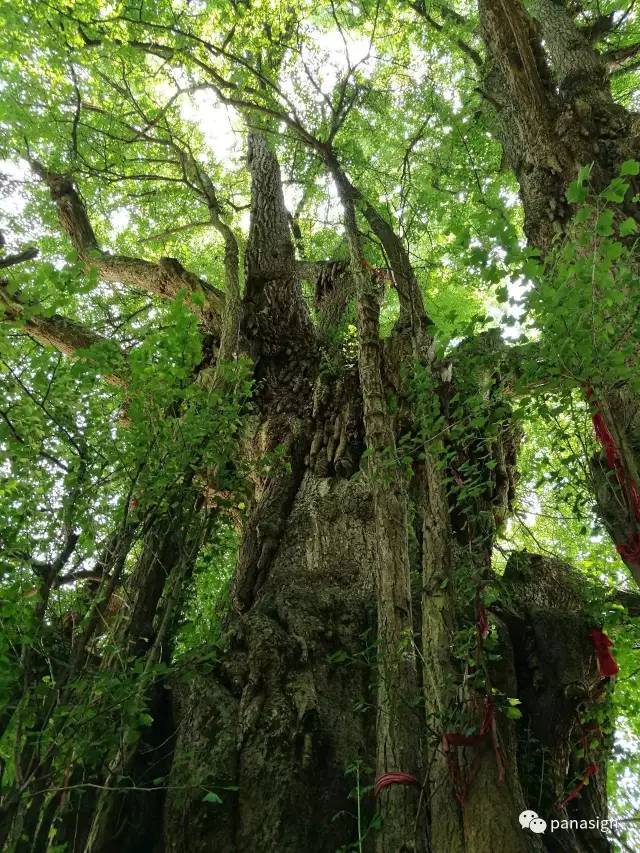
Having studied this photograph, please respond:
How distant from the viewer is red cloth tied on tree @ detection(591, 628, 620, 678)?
3.44m

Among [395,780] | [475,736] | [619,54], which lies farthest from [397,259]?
[619,54]

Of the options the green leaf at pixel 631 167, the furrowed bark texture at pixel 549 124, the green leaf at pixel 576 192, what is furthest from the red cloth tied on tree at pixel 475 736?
the furrowed bark texture at pixel 549 124

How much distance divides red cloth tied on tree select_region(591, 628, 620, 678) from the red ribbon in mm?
1728

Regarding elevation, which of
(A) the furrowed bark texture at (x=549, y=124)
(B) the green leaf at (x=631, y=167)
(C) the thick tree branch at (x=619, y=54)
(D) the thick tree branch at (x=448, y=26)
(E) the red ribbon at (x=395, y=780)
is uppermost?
(D) the thick tree branch at (x=448, y=26)

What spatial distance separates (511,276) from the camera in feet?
8.14

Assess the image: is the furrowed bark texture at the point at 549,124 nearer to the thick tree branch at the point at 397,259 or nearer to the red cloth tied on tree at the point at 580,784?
the thick tree branch at the point at 397,259

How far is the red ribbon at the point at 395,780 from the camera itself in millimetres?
2398

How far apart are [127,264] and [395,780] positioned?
639 cm

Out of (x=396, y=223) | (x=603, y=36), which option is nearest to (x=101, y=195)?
(x=396, y=223)

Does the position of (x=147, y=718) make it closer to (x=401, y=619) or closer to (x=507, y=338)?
(x=401, y=619)

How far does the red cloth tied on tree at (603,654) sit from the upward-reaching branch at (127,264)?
202 inches

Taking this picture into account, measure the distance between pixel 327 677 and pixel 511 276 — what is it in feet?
8.63

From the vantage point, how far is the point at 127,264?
22.4ft

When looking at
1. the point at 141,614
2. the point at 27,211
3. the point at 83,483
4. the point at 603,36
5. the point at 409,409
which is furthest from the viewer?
the point at 27,211
